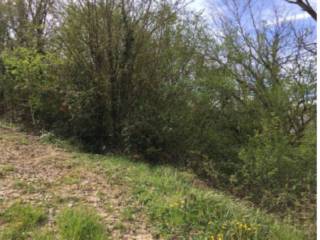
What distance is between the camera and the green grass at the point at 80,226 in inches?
140

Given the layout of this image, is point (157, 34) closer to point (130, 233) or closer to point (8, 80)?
point (8, 80)

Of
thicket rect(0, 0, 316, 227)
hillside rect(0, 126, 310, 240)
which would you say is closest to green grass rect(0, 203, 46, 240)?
hillside rect(0, 126, 310, 240)

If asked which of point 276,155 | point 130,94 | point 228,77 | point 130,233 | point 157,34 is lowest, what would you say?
point 130,233

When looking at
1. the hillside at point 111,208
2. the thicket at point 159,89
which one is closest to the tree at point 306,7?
the thicket at point 159,89

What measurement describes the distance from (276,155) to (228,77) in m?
3.66

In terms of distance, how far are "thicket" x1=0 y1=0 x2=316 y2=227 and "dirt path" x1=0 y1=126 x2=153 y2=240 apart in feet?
5.90

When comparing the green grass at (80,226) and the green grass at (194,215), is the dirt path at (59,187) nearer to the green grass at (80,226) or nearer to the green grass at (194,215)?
the green grass at (80,226)

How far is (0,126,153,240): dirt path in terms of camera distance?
4.01 meters

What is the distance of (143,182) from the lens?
539cm

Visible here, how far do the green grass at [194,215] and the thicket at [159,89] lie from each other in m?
1.88

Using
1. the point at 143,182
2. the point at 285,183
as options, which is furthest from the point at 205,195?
the point at 285,183

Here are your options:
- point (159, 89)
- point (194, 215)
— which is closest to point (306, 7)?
point (159, 89)

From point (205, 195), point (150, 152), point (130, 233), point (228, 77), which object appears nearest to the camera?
point (130, 233)

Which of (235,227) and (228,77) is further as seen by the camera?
(228,77)
